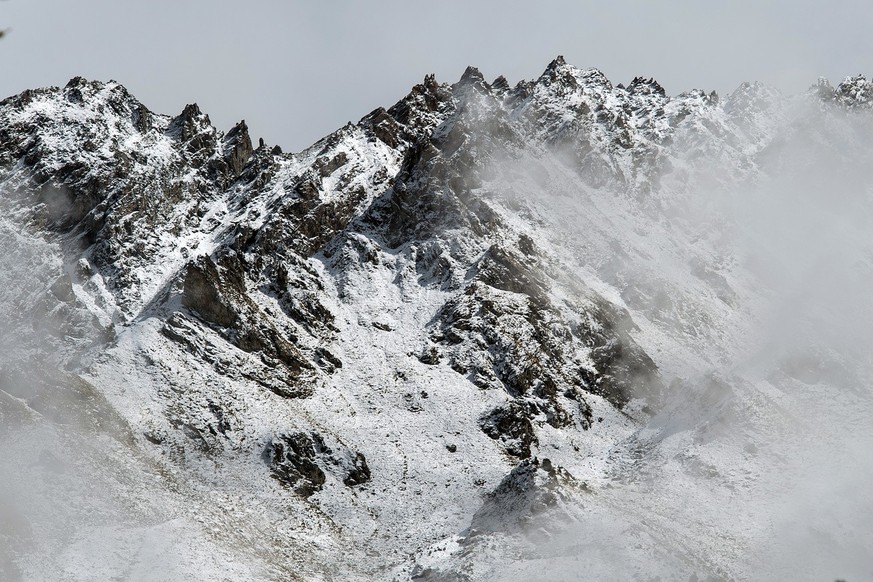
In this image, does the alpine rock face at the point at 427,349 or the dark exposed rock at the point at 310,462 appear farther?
the dark exposed rock at the point at 310,462

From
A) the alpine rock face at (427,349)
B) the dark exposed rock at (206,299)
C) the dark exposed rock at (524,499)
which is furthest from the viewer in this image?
the dark exposed rock at (206,299)

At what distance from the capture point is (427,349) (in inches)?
3086

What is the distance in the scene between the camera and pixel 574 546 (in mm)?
49469

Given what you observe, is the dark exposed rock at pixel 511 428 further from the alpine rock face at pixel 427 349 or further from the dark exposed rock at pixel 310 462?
the dark exposed rock at pixel 310 462

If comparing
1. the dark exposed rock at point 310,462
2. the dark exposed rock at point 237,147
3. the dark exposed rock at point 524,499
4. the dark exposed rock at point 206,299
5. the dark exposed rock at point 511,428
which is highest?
the dark exposed rock at point 237,147

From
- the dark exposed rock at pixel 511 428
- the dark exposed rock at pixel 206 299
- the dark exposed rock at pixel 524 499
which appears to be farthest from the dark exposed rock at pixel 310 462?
the dark exposed rock at pixel 206 299

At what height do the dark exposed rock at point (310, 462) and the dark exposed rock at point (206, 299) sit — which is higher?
the dark exposed rock at point (206, 299)

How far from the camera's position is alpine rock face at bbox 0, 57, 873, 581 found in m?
51.3

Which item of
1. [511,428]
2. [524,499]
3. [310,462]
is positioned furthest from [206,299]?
[524,499]

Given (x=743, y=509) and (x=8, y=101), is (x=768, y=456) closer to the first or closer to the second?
(x=743, y=509)

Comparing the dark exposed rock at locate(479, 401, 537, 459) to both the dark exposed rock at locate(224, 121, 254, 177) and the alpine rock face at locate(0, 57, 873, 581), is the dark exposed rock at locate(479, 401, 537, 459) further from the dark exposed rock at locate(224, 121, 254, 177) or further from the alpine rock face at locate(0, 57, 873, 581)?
the dark exposed rock at locate(224, 121, 254, 177)

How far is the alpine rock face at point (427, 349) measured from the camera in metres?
51.3

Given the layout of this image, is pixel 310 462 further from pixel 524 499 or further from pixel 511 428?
pixel 511 428

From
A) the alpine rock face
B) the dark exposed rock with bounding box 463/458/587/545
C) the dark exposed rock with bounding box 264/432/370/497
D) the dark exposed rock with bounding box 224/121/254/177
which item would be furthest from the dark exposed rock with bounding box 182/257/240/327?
the dark exposed rock with bounding box 224/121/254/177
